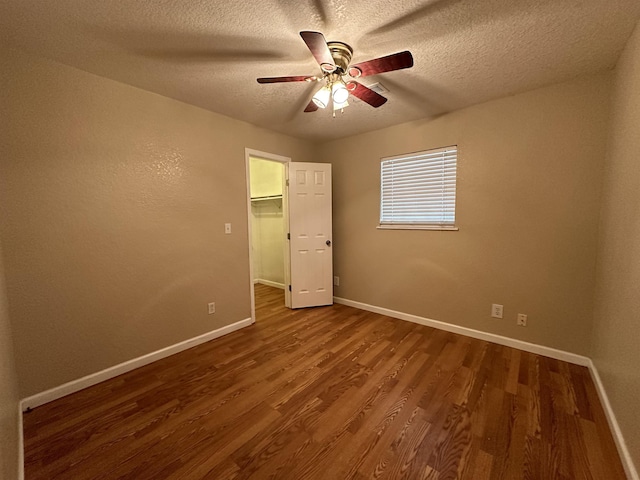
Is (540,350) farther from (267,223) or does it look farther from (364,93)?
(267,223)

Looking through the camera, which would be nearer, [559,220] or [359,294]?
[559,220]

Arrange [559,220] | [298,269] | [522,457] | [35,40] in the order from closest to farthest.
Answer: [522,457]
[35,40]
[559,220]
[298,269]

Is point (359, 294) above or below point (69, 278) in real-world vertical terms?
below

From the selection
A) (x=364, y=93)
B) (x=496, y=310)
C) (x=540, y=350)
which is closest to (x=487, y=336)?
(x=496, y=310)

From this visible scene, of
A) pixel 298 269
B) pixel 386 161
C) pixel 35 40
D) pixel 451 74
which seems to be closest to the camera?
pixel 35 40

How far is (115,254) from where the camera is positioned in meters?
2.06

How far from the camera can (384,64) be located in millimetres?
1429

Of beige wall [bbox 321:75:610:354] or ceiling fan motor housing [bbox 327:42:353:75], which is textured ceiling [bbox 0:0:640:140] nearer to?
ceiling fan motor housing [bbox 327:42:353:75]

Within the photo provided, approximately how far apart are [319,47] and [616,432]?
271cm

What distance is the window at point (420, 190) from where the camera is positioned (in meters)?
2.77

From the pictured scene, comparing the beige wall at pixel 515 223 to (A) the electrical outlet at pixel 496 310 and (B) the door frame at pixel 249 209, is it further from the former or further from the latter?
(B) the door frame at pixel 249 209

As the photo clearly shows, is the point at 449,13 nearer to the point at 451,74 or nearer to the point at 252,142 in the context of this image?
the point at 451,74

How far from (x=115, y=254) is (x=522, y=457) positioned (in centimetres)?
307

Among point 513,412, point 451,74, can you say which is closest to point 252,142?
point 451,74
